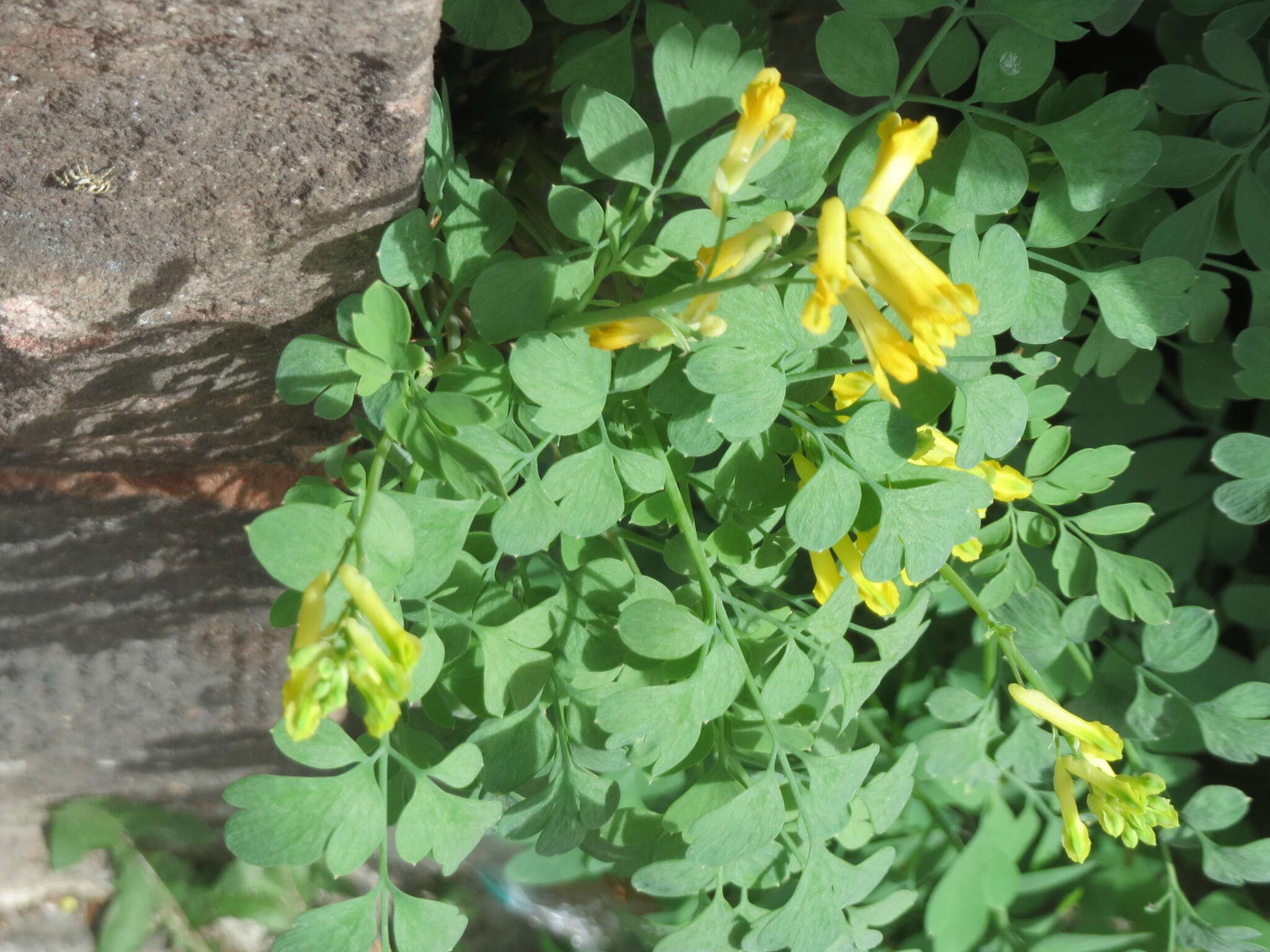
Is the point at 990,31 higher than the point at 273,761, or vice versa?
the point at 990,31

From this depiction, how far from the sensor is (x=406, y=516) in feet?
1.99

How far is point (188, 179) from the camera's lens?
0.72 metres

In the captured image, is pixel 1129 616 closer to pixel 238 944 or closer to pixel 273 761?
pixel 273 761

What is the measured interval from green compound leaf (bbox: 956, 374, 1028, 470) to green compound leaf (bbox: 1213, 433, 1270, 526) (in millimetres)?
293

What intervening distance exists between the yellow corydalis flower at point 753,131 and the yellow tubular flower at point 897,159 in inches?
2.5

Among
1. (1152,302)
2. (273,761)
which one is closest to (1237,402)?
(1152,302)

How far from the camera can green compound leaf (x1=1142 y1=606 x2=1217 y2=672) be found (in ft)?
3.28

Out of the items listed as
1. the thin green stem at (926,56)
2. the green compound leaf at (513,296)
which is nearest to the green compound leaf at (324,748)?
the green compound leaf at (513,296)

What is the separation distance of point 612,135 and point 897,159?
0.68 feet

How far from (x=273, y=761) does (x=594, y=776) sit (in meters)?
1.03

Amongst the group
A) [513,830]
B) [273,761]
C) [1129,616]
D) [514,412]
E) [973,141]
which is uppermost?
[973,141]

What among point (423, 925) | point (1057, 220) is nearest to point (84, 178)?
point (423, 925)

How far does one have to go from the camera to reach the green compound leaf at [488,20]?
2.38 feet

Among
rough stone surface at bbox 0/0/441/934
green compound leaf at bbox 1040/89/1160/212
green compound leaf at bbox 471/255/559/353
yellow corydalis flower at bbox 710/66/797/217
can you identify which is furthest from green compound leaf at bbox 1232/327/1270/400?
rough stone surface at bbox 0/0/441/934
